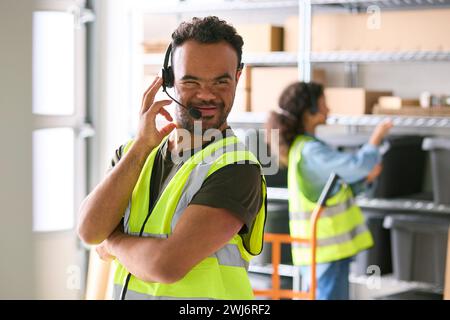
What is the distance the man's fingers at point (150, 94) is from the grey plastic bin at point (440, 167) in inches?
92.0

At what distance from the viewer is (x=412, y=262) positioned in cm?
348

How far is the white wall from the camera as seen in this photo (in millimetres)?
3836

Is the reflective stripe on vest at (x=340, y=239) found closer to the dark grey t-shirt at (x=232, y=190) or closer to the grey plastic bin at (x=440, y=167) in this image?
the grey plastic bin at (x=440, y=167)

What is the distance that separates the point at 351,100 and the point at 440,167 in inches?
19.0

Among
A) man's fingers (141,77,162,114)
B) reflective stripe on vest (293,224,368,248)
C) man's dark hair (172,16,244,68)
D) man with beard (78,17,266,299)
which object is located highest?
man's dark hair (172,16,244,68)

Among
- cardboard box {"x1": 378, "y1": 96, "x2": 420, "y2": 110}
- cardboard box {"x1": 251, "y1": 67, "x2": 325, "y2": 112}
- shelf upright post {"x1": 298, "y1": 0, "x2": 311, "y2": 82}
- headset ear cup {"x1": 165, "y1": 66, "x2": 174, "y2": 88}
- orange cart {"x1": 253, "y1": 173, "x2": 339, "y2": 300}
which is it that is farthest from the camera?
cardboard box {"x1": 251, "y1": 67, "x2": 325, "y2": 112}

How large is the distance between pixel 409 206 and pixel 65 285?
5.83ft

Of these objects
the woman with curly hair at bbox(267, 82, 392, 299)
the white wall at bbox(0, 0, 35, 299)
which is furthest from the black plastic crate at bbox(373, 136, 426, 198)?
the white wall at bbox(0, 0, 35, 299)

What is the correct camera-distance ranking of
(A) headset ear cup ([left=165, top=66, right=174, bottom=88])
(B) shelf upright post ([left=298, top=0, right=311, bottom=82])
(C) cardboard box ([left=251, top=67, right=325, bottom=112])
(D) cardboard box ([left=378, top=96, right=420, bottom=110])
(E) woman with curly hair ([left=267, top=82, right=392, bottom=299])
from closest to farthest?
(A) headset ear cup ([left=165, top=66, right=174, bottom=88]) → (E) woman with curly hair ([left=267, top=82, right=392, bottom=299]) → (D) cardboard box ([left=378, top=96, right=420, bottom=110]) → (B) shelf upright post ([left=298, top=0, right=311, bottom=82]) → (C) cardboard box ([left=251, top=67, right=325, bottom=112])

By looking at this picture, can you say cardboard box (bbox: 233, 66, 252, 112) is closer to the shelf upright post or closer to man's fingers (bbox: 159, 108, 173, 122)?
the shelf upright post

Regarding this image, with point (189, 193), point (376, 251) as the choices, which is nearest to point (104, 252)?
point (189, 193)

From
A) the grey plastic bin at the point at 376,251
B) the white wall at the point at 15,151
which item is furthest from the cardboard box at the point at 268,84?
the white wall at the point at 15,151

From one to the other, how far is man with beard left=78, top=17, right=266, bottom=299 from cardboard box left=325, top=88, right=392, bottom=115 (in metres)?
2.38
